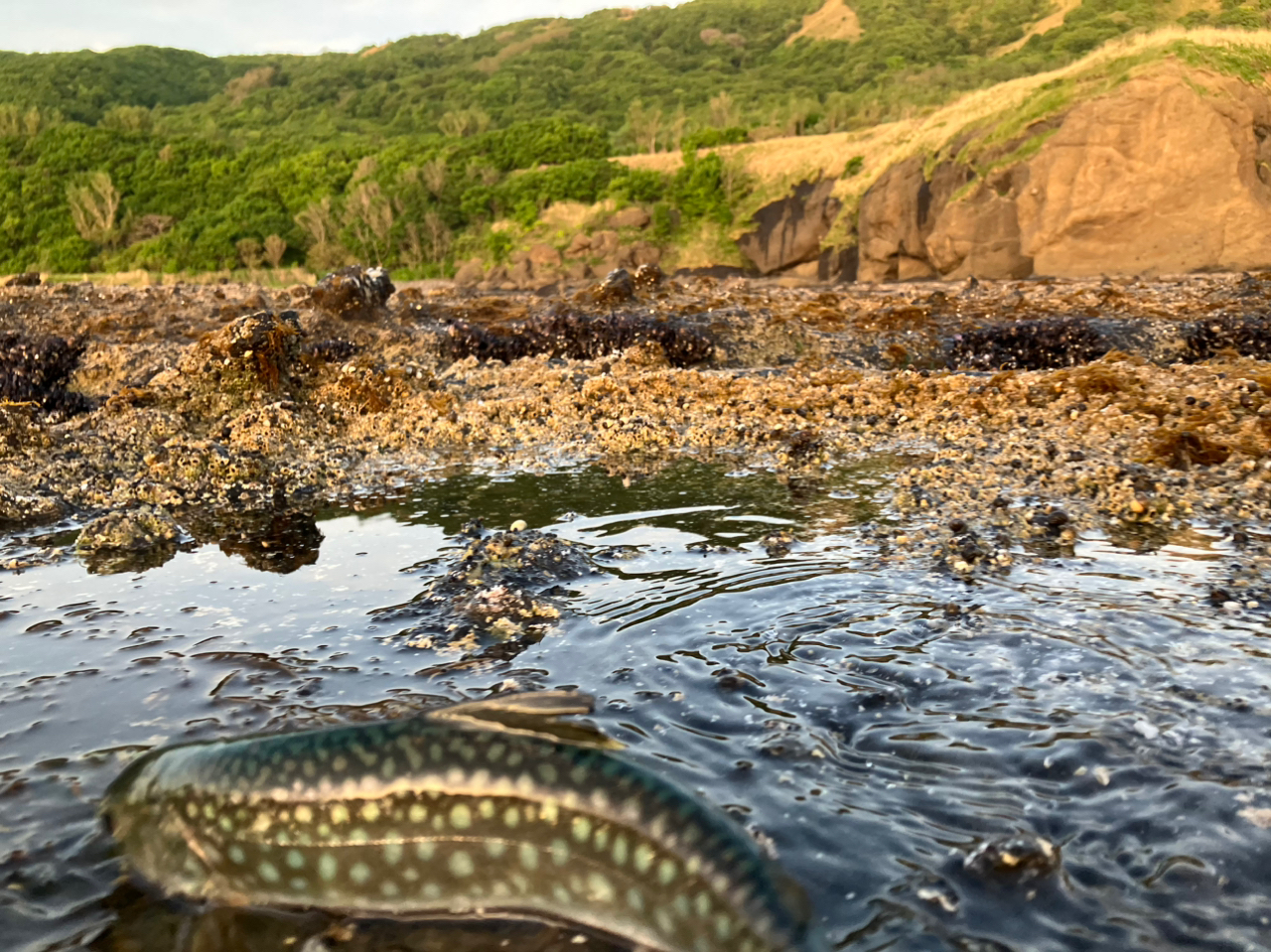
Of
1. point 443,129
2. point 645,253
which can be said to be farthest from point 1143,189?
point 443,129

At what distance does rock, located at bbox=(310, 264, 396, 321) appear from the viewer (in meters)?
14.8

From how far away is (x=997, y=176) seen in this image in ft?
89.9

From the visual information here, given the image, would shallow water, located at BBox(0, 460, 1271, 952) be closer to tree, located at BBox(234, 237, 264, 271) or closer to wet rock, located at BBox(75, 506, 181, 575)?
wet rock, located at BBox(75, 506, 181, 575)

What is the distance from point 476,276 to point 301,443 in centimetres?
3598

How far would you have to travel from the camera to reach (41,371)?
11.9 meters

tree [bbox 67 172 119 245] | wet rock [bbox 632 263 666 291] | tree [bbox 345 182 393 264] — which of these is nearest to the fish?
wet rock [bbox 632 263 666 291]

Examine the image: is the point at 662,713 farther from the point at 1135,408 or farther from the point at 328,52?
the point at 328,52

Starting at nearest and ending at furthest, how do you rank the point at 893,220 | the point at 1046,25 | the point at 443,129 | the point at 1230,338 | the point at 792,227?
the point at 1230,338
the point at 893,220
the point at 792,227
the point at 443,129
the point at 1046,25

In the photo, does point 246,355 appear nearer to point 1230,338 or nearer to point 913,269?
point 1230,338

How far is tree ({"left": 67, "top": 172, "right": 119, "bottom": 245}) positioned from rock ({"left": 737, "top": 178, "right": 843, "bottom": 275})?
3549 cm

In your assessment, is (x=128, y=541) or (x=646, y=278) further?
(x=646, y=278)

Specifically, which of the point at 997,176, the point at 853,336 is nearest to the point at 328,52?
the point at 997,176

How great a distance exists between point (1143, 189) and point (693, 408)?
798 inches

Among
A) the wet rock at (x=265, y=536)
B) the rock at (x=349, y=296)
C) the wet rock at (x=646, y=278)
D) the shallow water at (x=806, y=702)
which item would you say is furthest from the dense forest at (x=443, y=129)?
the shallow water at (x=806, y=702)
